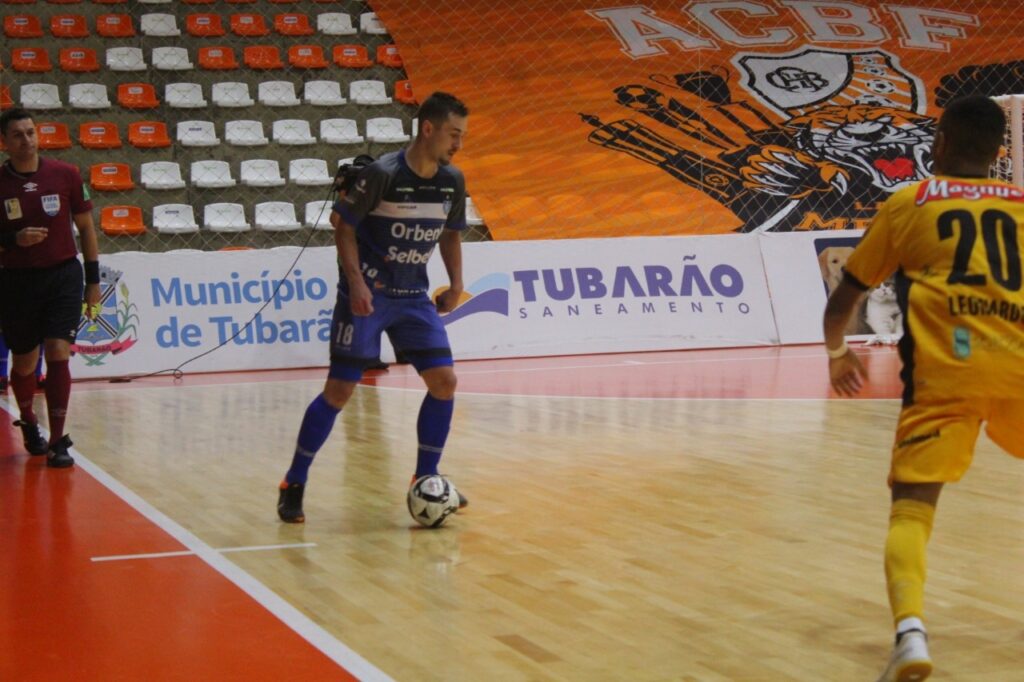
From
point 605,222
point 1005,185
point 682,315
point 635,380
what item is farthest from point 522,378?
point 1005,185

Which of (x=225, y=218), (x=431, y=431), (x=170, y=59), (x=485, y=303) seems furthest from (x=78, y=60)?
(x=431, y=431)

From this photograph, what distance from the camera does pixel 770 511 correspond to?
6.52m

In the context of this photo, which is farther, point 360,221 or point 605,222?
point 605,222

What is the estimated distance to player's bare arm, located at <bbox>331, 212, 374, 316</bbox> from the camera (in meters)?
6.30

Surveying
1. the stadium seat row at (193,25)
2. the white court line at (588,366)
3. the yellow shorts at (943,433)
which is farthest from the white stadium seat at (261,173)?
the yellow shorts at (943,433)

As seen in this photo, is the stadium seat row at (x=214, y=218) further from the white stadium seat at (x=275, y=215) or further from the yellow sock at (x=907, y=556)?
the yellow sock at (x=907, y=556)

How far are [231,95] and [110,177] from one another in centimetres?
210

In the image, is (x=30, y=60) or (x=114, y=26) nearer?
(x=30, y=60)

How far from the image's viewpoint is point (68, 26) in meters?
18.6

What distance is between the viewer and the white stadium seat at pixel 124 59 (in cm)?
1836

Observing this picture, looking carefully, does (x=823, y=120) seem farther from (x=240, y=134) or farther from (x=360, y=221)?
(x=360, y=221)

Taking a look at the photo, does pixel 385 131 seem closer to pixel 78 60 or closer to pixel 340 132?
pixel 340 132

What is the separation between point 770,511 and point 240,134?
13.0 meters

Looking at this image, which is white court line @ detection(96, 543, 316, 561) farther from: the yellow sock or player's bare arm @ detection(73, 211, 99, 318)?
player's bare arm @ detection(73, 211, 99, 318)
